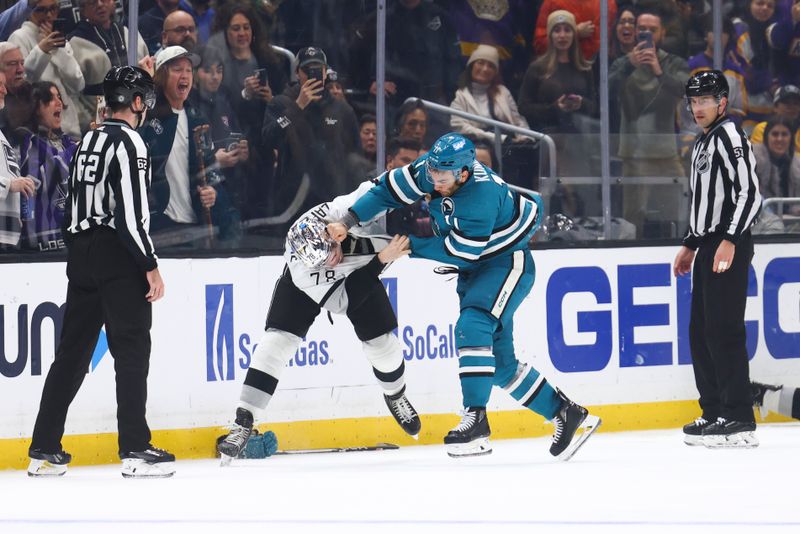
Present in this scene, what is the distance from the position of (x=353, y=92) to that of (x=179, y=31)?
956mm

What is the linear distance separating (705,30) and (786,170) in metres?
0.88

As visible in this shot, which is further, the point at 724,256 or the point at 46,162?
the point at 46,162

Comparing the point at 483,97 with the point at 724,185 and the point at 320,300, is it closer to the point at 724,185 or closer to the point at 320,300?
the point at 724,185

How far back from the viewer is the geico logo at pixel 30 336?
5629 mm

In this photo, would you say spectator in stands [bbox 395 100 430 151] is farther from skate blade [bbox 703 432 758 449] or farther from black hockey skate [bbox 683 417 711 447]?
skate blade [bbox 703 432 758 449]

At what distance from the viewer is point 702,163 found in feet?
19.8

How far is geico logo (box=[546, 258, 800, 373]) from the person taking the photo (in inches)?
265

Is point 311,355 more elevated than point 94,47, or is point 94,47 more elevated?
point 94,47

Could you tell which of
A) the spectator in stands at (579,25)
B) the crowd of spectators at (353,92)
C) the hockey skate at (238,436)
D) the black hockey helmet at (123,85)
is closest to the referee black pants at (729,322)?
the crowd of spectators at (353,92)

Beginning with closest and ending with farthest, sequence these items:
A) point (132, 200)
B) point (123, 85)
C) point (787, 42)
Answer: point (132, 200) → point (123, 85) → point (787, 42)

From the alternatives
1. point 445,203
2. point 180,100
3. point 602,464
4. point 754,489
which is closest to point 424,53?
point 180,100

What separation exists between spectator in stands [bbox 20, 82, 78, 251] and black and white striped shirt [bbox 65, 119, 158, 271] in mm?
957

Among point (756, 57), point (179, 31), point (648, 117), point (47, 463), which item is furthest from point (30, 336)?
point (756, 57)

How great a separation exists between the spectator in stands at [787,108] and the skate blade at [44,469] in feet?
14.3
